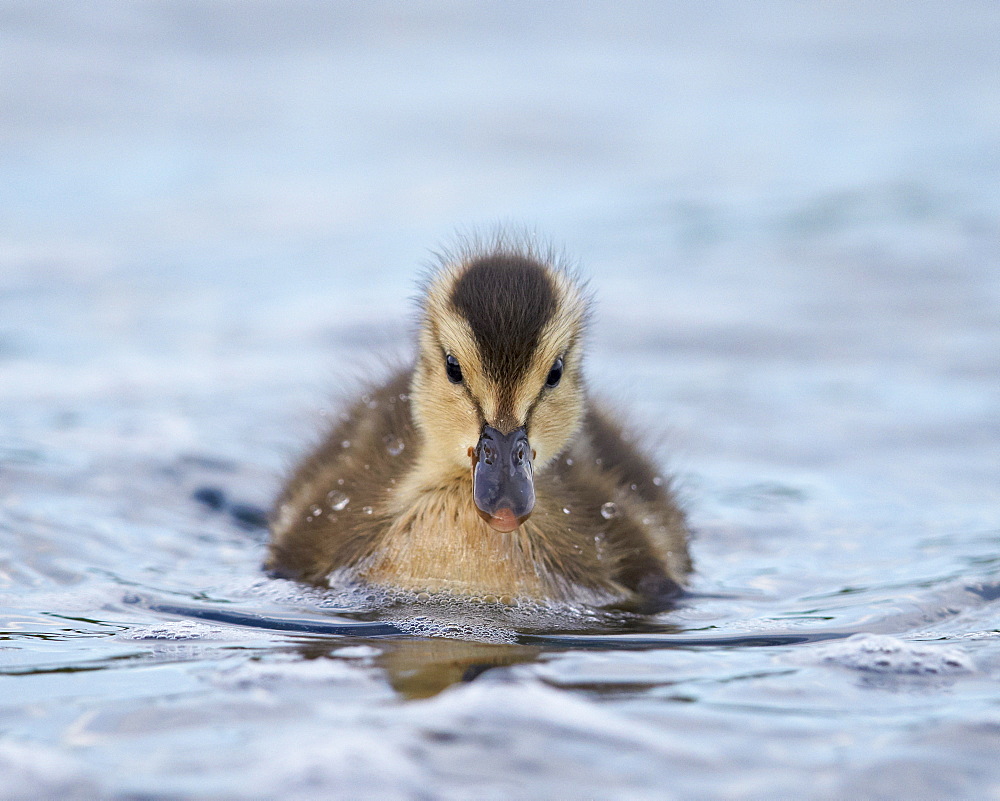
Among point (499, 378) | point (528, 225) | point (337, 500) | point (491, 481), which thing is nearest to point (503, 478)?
point (491, 481)

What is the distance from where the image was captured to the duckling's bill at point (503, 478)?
3.36 metres

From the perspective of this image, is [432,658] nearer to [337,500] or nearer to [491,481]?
[491,481]

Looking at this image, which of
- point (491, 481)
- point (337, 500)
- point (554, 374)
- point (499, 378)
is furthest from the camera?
point (337, 500)

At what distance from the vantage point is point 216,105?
1048 cm

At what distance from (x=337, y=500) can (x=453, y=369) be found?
2.34ft

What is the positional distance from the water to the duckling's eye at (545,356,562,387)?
679mm

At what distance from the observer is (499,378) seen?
141 inches

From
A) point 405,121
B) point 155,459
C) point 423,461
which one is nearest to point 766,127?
point 405,121

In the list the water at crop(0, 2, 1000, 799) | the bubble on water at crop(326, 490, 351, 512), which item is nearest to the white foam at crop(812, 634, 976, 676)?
the water at crop(0, 2, 1000, 799)

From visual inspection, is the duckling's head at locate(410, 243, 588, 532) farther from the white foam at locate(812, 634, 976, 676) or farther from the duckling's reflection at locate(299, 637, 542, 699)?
the white foam at locate(812, 634, 976, 676)

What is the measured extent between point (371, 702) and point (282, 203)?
7.03m

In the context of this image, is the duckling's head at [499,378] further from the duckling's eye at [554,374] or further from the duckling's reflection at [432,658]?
the duckling's reflection at [432,658]

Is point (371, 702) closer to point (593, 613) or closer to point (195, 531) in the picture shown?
point (593, 613)

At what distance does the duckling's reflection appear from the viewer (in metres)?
2.91
